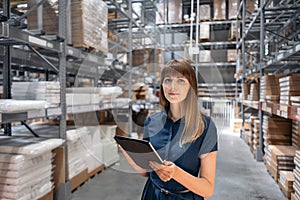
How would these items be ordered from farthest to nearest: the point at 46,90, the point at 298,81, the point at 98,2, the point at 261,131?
the point at 261,131, the point at 98,2, the point at 298,81, the point at 46,90

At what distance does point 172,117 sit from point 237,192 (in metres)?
2.23

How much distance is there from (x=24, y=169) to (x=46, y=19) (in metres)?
1.64

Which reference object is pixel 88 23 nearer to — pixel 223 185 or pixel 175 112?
pixel 175 112

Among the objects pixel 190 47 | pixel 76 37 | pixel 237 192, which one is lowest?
pixel 237 192

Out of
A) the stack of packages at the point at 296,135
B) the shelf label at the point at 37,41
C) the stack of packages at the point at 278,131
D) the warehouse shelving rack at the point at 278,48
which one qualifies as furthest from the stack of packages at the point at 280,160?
the shelf label at the point at 37,41

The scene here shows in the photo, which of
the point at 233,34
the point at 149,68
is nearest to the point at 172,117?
the point at 149,68

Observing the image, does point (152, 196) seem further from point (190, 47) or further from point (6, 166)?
point (6, 166)

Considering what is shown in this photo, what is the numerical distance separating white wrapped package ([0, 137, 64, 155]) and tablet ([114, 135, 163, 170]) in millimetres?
1429

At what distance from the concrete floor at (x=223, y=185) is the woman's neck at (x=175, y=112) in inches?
54.5

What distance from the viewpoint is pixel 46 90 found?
2414 mm

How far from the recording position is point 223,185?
311cm

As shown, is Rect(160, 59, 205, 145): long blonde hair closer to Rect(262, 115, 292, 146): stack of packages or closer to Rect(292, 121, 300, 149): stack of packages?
Rect(292, 121, 300, 149): stack of packages

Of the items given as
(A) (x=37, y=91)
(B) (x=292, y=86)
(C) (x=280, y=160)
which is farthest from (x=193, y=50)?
(C) (x=280, y=160)

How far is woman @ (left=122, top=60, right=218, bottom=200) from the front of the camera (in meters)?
0.97
